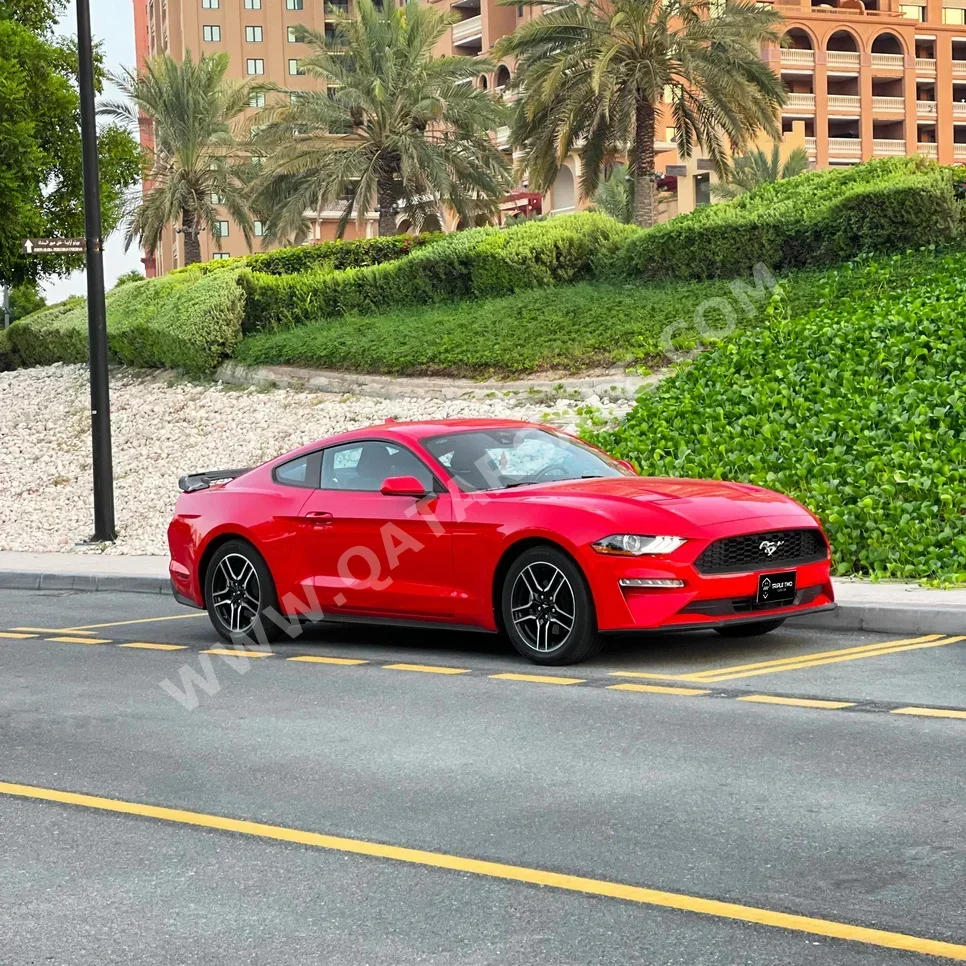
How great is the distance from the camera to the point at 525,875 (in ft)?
16.9

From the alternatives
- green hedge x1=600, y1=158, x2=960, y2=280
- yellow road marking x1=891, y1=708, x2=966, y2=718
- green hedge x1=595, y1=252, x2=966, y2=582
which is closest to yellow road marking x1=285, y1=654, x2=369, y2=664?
yellow road marking x1=891, y1=708, x2=966, y2=718

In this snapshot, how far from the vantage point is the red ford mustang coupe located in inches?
352

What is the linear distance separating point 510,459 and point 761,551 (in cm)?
181

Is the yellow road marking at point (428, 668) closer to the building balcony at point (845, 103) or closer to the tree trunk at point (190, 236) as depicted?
the tree trunk at point (190, 236)

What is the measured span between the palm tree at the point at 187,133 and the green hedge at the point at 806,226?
98.7ft

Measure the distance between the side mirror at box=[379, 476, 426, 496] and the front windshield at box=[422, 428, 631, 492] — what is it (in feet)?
0.83

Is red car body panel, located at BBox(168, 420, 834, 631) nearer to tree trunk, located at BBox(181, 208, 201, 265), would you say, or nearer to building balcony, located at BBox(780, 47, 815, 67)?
tree trunk, located at BBox(181, 208, 201, 265)

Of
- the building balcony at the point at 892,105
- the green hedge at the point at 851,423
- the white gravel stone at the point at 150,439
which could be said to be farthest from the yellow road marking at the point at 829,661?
the building balcony at the point at 892,105

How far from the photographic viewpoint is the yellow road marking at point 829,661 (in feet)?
28.9

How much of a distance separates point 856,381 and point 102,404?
8.37 meters

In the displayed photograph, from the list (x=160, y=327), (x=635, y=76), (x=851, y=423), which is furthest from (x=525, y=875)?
(x=635, y=76)

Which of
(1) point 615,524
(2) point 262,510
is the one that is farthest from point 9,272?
(1) point 615,524

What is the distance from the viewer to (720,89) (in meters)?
35.0

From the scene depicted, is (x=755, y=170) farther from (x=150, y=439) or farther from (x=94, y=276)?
(x=94, y=276)
